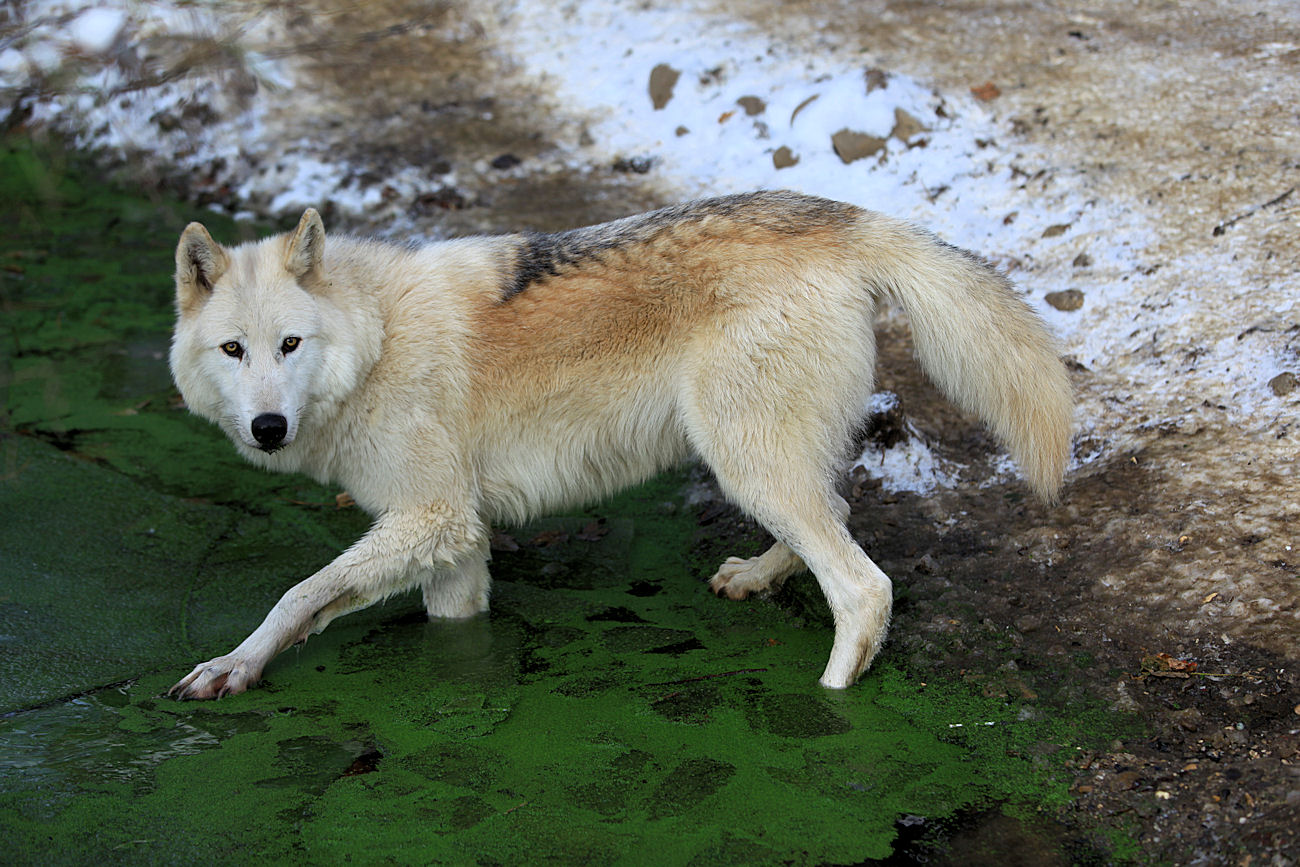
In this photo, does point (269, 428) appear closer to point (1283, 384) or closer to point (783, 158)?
point (1283, 384)

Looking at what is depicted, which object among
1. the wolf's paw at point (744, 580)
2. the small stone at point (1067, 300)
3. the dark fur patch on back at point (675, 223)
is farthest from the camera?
the small stone at point (1067, 300)

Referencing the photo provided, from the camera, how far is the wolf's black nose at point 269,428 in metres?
4.07

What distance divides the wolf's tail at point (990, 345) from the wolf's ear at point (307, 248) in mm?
2285

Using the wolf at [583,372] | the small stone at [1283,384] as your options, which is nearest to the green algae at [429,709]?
the wolf at [583,372]

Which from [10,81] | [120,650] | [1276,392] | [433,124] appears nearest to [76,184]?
[433,124]

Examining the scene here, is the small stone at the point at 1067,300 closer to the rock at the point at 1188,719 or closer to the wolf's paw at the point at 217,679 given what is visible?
the rock at the point at 1188,719

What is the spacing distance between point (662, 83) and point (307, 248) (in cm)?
539

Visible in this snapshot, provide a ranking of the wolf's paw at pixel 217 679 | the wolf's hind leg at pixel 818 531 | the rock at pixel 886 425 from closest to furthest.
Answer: the wolf's paw at pixel 217 679, the wolf's hind leg at pixel 818 531, the rock at pixel 886 425

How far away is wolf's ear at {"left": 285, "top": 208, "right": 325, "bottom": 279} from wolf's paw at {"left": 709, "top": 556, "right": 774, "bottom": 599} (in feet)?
7.54

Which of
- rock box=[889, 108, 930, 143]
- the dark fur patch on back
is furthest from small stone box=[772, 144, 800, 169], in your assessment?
the dark fur patch on back

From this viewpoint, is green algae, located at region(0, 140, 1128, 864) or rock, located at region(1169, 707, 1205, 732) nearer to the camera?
green algae, located at region(0, 140, 1128, 864)

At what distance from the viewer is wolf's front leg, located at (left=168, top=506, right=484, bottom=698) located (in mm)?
4047

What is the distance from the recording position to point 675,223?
4520 millimetres

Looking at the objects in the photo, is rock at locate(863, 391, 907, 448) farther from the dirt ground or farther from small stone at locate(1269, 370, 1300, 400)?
small stone at locate(1269, 370, 1300, 400)
